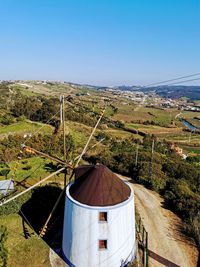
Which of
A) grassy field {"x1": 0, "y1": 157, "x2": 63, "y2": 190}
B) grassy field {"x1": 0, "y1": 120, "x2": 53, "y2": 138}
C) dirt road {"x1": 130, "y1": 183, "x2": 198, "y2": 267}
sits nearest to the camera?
dirt road {"x1": 130, "y1": 183, "x2": 198, "y2": 267}

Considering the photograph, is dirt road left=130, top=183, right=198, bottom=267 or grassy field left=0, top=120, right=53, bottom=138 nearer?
dirt road left=130, top=183, right=198, bottom=267

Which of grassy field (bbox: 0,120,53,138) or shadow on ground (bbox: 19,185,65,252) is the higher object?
grassy field (bbox: 0,120,53,138)

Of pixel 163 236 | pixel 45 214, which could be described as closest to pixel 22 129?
pixel 45 214

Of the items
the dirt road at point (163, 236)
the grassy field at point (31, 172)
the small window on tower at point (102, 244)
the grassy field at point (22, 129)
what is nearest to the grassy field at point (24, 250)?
the small window on tower at point (102, 244)

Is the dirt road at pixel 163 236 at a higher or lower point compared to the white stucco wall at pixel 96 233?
lower

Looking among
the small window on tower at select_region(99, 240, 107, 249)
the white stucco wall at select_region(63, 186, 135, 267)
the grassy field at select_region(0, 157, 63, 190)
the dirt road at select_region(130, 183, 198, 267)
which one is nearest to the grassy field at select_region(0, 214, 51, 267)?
the white stucco wall at select_region(63, 186, 135, 267)

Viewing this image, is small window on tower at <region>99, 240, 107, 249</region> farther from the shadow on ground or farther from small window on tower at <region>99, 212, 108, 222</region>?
the shadow on ground

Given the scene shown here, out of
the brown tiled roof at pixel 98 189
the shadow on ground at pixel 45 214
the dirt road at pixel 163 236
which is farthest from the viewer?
the shadow on ground at pixel 45 214

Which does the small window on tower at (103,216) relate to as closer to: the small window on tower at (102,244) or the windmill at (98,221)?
the windmill at (98,221)
